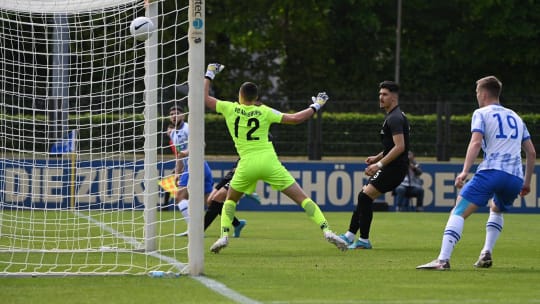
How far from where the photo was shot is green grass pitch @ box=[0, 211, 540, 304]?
8.80 meters

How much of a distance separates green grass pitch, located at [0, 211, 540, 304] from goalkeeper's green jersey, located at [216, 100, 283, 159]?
4.20 ft

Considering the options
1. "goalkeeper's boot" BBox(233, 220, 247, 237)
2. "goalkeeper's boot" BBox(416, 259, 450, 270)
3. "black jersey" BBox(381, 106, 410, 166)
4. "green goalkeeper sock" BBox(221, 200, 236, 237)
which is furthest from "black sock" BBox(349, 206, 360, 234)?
"goalkeeper's boot" BBox(416, 259, 450, 270)

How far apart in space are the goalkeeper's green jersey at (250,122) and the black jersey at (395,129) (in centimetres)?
176

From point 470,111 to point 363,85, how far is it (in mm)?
18741

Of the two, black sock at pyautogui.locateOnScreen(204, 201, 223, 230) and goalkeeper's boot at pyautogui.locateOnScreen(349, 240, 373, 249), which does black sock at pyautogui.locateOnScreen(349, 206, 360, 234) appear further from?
black sock at pyautogui.locateOnScreen(204, 201, 223, 230)

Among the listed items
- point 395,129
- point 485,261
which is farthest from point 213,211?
point 485,261

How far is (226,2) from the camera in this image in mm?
43906

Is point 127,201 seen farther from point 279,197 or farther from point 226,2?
point 226,2

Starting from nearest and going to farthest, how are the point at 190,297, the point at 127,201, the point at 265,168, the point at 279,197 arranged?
1. the point at 190,297
2. the point at 265,168
3. the point at 127,201
4. the point at 279,197

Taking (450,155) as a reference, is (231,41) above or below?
above

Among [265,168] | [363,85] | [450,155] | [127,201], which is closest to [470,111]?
[450,155]

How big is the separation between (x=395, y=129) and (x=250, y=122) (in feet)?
6.71

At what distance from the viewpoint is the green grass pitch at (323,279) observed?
8.80 m

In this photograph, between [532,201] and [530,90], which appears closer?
[532,201]
